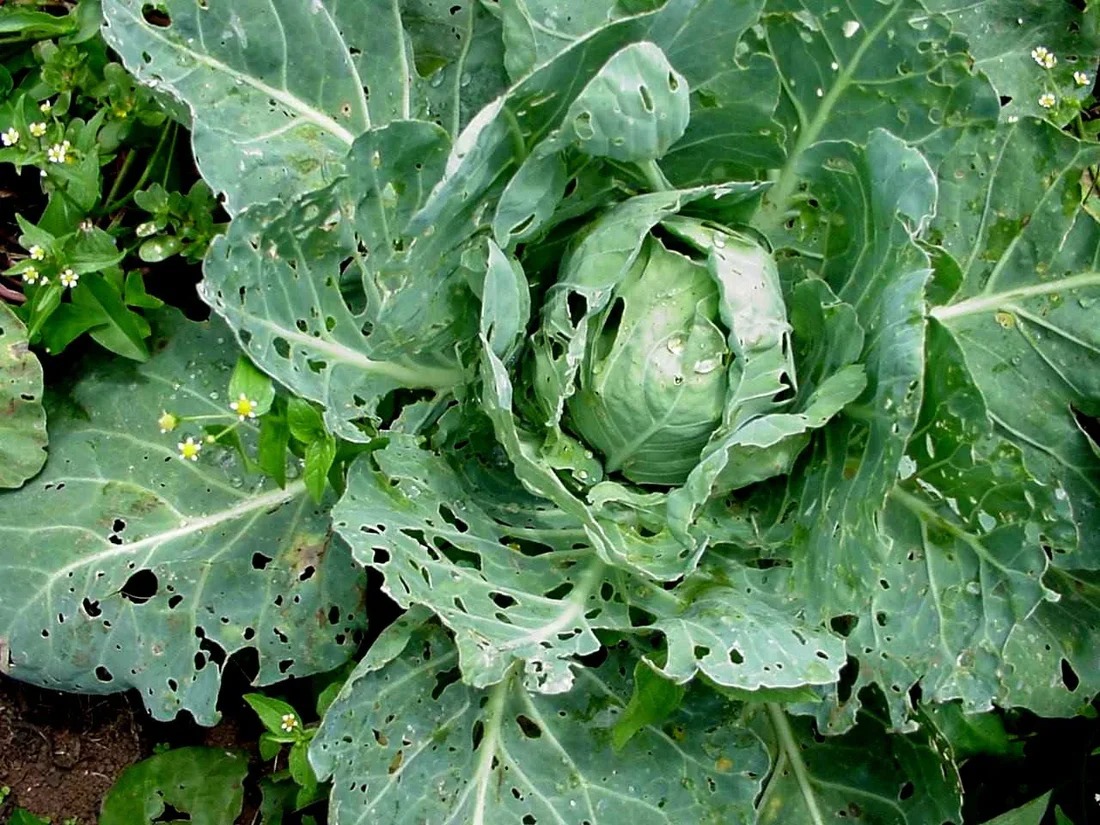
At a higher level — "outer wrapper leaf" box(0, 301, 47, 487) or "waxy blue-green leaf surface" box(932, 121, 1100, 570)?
"waxy blue-green leaf surface" box(932, 121, 1100, 570)

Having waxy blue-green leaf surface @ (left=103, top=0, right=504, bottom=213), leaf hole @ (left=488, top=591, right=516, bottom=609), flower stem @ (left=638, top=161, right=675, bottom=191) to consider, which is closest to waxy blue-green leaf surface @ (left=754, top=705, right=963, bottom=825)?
leaf hole @ (left=488, top=591, right=516, bottom=609)

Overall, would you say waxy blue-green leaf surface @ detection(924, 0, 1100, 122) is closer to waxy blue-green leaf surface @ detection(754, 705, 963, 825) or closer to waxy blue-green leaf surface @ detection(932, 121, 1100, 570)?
waxy blue-green leaf surface @ detection(932, 121, 1100, 570)

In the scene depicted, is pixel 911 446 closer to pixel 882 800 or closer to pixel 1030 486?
pixel 1030 486

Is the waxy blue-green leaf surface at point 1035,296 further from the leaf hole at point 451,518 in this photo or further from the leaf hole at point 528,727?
the leaf hole at point 528,727

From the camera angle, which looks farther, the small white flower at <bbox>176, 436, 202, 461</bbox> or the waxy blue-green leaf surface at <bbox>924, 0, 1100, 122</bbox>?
the waxy blue-green leaf surface at <bbox>924, 0, 1100, 122</bbox>

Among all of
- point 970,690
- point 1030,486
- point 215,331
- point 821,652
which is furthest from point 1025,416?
point 215,331

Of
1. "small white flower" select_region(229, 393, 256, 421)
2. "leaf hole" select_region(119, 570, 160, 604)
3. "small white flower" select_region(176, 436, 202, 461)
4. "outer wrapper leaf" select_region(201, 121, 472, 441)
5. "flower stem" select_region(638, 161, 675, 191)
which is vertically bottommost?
"leaf hole" select_region(119, 570, 160, 604)

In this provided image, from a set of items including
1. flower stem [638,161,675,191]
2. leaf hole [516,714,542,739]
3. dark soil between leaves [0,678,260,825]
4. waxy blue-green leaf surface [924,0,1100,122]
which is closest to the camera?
flower stem [638,161,675,191]
